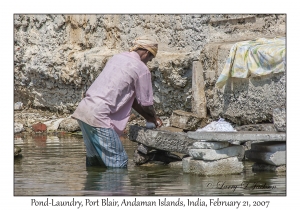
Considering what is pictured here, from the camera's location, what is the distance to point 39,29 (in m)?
17.0

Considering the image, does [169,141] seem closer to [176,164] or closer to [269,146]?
[176,164]

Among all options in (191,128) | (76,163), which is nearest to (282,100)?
(191,128)

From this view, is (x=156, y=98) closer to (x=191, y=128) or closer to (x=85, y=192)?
(x=191, y=128)

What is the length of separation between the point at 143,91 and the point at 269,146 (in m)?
1.70

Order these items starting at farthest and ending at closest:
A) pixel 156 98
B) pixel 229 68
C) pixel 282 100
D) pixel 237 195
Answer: pixel 156 98 < pixel 229 68 < pixel 282 100 < pixel 237 195

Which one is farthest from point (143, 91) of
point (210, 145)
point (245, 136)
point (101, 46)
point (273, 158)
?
point (101, 46)

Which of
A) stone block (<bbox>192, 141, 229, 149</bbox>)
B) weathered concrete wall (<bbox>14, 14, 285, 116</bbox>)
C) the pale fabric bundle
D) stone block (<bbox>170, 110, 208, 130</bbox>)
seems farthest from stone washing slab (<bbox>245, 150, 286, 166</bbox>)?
weathered concrete wall (<bbox>14, 14, 285, 116</bbox>)

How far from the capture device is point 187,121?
12.2m

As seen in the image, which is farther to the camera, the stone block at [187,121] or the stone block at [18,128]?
the stone block at [18,128]

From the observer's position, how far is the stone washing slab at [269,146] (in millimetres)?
8422

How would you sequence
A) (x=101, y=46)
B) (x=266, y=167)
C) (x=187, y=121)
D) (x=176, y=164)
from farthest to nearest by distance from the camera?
(x=101, y=46) → (x=187, y=121) → (x=176, y=164) → (x=266, y=167)

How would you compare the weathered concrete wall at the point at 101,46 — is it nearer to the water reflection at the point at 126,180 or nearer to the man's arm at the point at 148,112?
the man's arm at the point at 148,112

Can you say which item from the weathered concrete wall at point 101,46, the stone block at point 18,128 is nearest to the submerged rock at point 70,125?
the stone block at point 18,128

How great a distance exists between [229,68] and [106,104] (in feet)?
11.0
